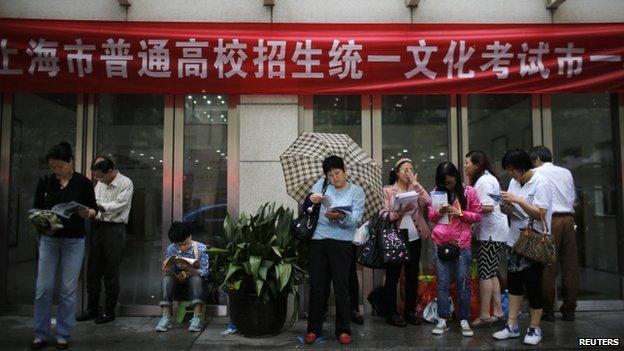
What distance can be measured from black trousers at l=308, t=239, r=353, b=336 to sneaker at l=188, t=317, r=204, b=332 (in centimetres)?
142

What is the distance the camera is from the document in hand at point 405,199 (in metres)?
5.49

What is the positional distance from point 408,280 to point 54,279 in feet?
12.8

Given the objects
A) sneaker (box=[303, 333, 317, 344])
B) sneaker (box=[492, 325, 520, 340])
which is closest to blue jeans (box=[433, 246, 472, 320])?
sneaker (box=[492, 325, 520, 340])

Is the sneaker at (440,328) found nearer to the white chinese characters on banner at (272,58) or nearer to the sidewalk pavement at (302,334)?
the sidewalk pavement at (302,334)

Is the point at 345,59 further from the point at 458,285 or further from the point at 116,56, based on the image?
the point at 458,285

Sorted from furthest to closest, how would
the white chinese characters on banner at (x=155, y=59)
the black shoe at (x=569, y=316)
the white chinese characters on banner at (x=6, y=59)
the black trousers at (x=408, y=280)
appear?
the white chinese characters on banner at (x=155, y=59) < the white chinese characters on banner at (x=6, y=59) < the black shoe at (x=569, y=316) < the black trousers at (x=408, y=280)

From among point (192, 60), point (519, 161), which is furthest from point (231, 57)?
point (519, 161)

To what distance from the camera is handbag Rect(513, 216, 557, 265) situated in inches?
195

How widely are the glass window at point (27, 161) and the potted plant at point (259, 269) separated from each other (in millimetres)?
2964

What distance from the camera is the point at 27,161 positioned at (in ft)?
22.8

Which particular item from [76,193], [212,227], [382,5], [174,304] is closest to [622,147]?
[382,5]

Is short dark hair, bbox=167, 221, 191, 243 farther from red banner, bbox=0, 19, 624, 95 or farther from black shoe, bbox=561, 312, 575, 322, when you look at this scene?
black shoe, bbox=561, 312, 575, 322

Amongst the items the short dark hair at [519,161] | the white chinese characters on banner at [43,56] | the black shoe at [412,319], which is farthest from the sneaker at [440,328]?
the white chinese characters on banner at [43,56]

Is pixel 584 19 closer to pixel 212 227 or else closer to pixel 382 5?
pixel 382 5
